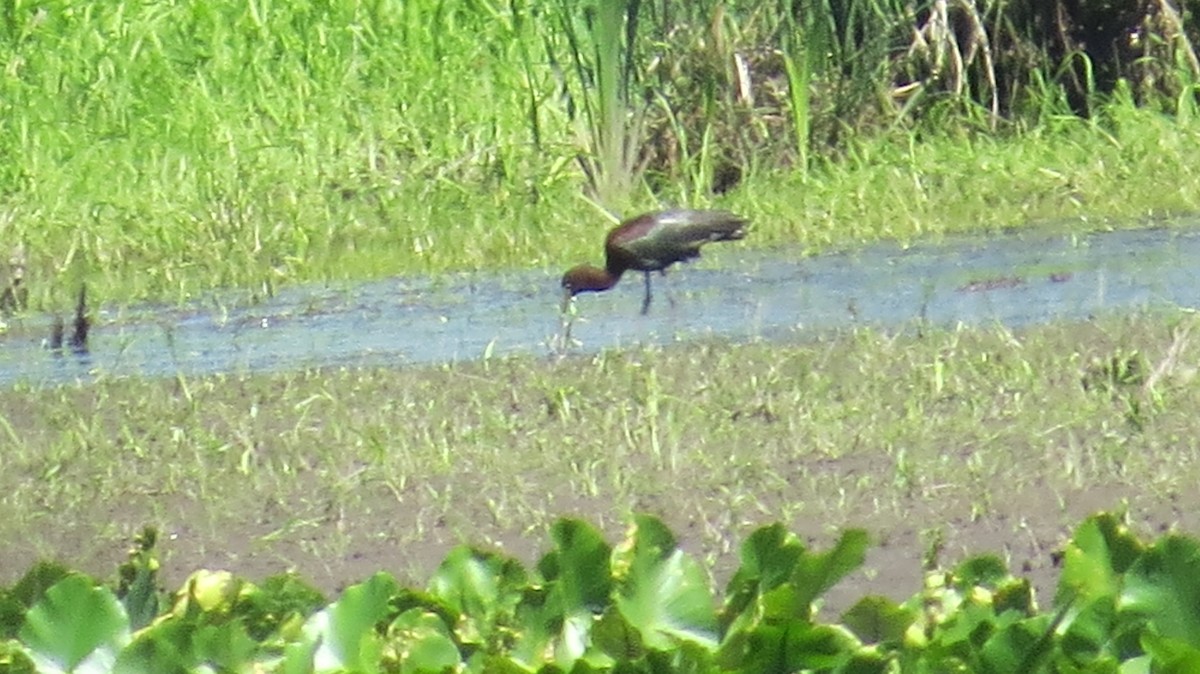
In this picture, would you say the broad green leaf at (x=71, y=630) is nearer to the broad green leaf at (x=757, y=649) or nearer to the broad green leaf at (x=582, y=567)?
the broad green leaf at (x=582, y=567)

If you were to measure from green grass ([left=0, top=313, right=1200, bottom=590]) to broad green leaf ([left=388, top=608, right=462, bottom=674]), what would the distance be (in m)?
1.33

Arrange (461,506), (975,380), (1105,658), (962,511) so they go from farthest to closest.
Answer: (975,380), (461,506), (962,511), (1105,658)

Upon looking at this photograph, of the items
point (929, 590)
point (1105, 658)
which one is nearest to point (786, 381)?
point (929, 590)

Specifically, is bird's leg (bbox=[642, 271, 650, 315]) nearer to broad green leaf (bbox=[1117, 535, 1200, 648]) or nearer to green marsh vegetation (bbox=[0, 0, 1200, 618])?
green marsh vegetation (bbox=[0, 0, 1200, 618])

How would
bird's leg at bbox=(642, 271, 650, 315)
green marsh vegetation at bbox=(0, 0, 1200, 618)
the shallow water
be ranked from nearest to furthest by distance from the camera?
1. green marsh vegetation at bbox=(0, 0, 1200, 618)
2. the shallow water
3. bird's leg at bbox=(642, 271, 650, 315)

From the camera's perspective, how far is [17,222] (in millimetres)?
9031

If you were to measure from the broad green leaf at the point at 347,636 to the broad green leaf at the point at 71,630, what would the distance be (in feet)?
0.68

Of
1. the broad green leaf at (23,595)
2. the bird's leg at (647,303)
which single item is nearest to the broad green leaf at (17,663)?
the broad green leaf at (23,595)

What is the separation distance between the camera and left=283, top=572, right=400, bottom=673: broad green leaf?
8.77 feet

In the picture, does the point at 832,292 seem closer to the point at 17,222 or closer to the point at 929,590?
the point at 17,222

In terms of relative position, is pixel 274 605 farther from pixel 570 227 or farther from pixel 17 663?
pixel 570 227

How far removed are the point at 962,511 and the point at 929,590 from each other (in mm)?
1425

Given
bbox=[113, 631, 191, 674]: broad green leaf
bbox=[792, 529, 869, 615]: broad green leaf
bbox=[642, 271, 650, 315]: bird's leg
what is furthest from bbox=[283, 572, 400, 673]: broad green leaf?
bbox=[642, 271, 650, 315]: bird's leg

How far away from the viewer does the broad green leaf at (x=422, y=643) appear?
271 cm
